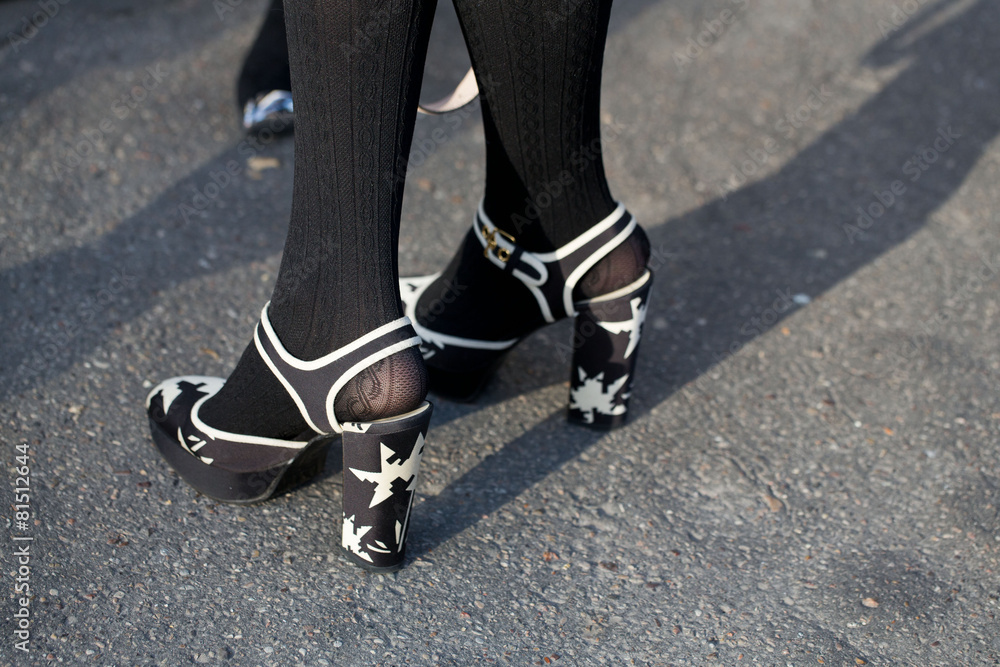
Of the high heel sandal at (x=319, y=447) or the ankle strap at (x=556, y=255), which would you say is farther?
the ankle strap at (x=556, y=255)

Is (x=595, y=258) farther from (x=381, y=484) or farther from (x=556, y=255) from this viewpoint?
Answer: (x=381, y=484)

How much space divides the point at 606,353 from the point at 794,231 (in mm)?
926

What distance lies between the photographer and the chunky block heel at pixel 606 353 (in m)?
1.36

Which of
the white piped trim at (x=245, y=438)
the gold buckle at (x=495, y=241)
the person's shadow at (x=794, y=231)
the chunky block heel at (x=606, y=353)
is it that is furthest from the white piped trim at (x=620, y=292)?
the white piped trim at (x=245, y=438)

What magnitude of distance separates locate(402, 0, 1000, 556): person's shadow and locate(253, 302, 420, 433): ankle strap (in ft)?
0.92

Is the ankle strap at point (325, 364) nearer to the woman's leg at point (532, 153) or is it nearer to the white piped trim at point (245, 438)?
the white piped trim at point (245, 438)

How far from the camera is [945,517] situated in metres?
1.40

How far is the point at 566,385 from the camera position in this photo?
5.31ft

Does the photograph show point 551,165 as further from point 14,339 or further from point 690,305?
point 14,339

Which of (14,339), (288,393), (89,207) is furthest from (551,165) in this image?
(89,207)

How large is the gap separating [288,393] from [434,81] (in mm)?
1558

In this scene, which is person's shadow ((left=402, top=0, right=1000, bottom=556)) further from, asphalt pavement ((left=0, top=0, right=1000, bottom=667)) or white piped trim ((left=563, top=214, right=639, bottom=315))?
white piped trim ((left=563, top=214, right=639, bottom=315))

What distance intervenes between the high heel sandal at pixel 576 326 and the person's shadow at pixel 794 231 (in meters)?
0.07

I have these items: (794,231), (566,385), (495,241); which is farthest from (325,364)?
(794,231)
